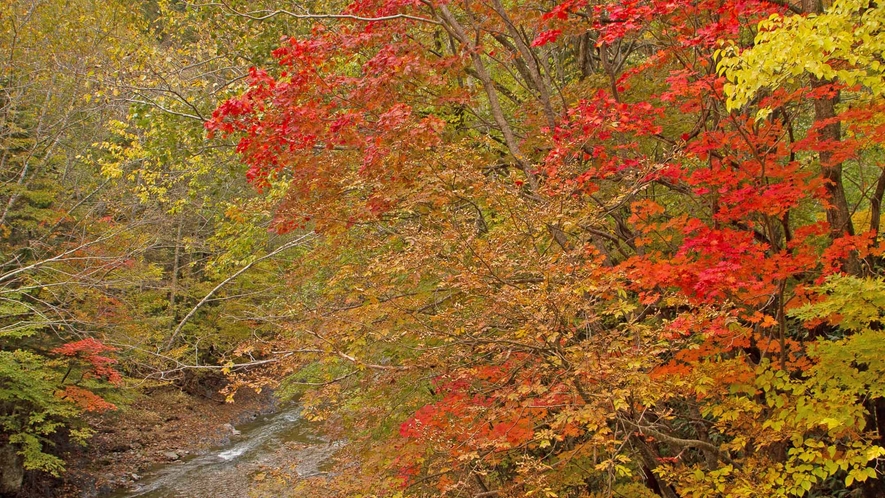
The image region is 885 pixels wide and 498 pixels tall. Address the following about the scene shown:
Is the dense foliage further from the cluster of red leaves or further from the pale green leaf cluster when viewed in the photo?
the cluster of red leaves

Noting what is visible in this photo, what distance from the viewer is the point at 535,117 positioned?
7.70 meters

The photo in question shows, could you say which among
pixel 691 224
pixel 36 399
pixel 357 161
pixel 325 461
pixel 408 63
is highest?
pixel 408 63

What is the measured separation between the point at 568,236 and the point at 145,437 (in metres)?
15.3

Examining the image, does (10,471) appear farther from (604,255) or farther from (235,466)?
(604,255)

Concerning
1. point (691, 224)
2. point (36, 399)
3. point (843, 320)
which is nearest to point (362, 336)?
point (691, 224)

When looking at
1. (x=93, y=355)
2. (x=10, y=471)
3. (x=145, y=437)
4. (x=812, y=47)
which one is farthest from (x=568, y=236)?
(x=145, y=437)

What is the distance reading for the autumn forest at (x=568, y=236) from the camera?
461 centimetres

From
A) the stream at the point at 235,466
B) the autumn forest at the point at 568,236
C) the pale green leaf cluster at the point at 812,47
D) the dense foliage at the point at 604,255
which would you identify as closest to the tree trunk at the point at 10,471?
the stream at the point at 235,466

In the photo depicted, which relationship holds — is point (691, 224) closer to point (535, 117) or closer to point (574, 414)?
point (574, 414)

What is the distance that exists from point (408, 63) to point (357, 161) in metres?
1.40

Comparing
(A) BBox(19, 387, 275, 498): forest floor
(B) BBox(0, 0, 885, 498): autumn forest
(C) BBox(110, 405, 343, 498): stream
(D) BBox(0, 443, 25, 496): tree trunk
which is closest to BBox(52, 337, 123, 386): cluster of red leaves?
(A) BBox(19, 387, 275, 498): forest floor

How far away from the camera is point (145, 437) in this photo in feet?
56.6

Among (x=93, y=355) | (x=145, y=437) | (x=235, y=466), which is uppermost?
(x=93, y=355)

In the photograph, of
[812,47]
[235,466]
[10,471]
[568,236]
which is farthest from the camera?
[235,466]
